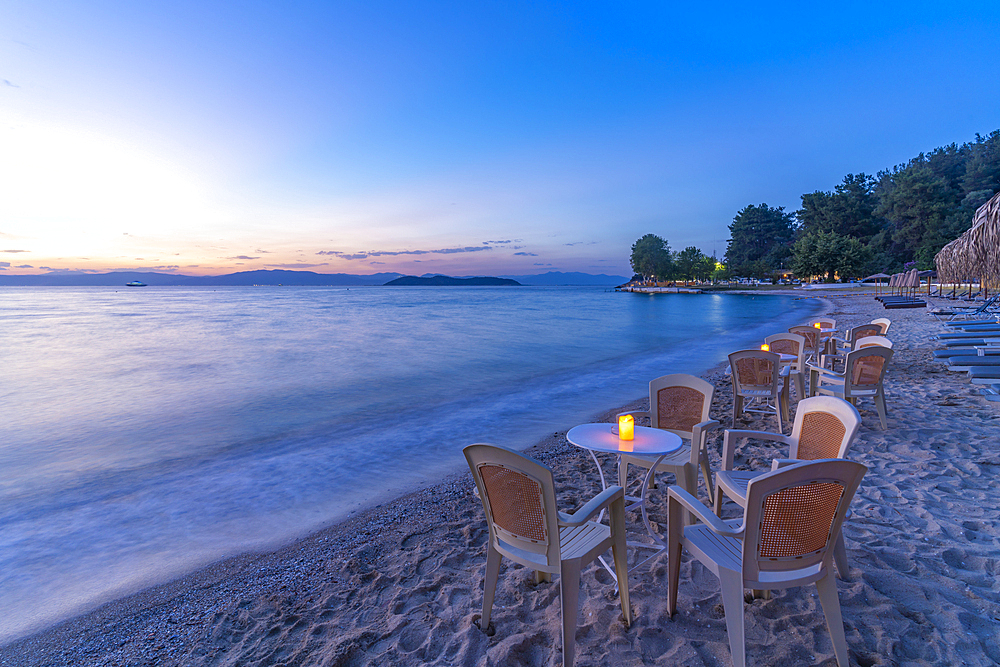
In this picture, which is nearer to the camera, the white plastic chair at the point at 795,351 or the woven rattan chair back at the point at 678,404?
the woven rattan chair back at the point at 678,404

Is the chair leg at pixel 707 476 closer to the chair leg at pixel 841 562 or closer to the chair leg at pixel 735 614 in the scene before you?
the chair leg at pixel 841 562

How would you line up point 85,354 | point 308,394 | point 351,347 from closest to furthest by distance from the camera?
point 308,394, point 85,354, point 351,347

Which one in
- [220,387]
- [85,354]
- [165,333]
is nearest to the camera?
[220,387]

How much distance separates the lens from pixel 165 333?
2622 cm

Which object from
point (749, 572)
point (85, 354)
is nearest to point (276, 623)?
point (749, 572)

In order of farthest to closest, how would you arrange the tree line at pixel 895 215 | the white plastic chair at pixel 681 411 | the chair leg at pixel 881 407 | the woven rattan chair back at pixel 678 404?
1. the tree line at pixel 895 215
2. the chair leg at pixel 881 407
3. the woven rattan chair back at pixel 678 404
4. the white plastic chair at pixel 681 411

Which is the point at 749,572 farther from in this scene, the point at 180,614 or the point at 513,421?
the point at 513,421

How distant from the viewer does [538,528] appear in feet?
7.30

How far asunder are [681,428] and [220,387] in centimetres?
1174

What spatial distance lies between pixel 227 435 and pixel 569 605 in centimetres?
744

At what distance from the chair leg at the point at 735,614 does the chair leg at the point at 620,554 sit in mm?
544

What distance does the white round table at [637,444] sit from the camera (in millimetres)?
3049

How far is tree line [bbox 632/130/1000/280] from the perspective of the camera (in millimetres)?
51625

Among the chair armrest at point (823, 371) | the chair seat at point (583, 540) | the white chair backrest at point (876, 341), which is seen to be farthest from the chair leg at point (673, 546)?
the white chair backrest at point (876, 341)
